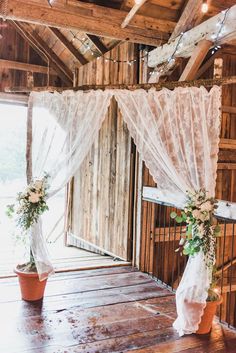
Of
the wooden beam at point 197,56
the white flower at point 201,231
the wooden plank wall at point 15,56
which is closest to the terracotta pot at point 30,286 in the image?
the white flower at point 201,231

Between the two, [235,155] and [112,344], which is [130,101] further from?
[235,155]

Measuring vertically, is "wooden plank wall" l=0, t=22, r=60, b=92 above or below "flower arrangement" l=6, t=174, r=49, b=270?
above

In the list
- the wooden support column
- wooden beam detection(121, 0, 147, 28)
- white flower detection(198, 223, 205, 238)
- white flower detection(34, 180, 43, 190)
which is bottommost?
white flower detection(198, 223, 205, 238)

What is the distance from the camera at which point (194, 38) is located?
354 centimetres

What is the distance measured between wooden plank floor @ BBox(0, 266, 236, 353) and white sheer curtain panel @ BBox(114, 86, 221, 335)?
0.21 metres

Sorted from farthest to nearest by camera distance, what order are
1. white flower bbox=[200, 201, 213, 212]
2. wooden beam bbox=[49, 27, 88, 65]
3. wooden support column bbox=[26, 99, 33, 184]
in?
wooden beam bbox=[49, 27, 88, 65]
wooden support column bbox=[26, 99, 33, 184]
white flower bbox=[200, 201, 213, 212]

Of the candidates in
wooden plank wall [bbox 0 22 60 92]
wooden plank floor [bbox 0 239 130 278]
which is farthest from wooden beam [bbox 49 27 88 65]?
wooden plank floor [bbox 0 239 130 278]

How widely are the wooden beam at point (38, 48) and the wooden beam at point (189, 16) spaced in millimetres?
2567

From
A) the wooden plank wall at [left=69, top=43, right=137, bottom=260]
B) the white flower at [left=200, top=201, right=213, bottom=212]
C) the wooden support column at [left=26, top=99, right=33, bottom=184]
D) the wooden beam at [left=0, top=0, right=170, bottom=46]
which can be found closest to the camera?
the white flower at [left=200, top=201, right=213, bottom=212]

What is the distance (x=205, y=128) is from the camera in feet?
9.17

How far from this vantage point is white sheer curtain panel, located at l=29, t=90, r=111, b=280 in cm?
330

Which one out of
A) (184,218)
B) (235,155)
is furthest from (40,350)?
(235,155)

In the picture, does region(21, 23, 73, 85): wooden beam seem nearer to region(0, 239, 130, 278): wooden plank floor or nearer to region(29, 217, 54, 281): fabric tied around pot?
region(0, 239, 130, 278): wooden plank floor

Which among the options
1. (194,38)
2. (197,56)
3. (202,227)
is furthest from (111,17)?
(202,227)
